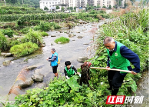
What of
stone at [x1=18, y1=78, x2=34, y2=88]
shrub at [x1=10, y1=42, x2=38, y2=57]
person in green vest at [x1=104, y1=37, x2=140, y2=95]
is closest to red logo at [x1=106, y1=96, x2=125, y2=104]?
person in green vest at [x1=104, y1=37, x2=140, y2=95]

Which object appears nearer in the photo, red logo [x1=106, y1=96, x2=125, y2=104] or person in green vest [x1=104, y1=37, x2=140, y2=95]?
person in green vest [x1=104, y1=37, x2=140, y2=95]

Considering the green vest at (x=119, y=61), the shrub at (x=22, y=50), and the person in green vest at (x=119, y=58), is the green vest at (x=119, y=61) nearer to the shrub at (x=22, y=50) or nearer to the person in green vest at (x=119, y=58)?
the person in green vest at (x=119, y=58)

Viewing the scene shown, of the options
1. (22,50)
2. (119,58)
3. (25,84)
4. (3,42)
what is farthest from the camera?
(3,42)

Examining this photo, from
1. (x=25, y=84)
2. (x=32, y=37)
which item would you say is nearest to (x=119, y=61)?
(x=25, y=84)

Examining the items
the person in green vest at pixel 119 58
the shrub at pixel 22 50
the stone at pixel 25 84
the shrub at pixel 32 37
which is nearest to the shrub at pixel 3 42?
the shrub at pixel 22 50

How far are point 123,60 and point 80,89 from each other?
1.45m

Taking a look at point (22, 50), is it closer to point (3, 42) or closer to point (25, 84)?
point (3, 42)

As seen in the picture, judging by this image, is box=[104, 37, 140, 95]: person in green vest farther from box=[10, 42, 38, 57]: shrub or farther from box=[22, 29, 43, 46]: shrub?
box=[22, 29, 43, 46]: shrub

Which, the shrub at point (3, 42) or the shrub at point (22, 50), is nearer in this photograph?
the shrub at point (22, 50)

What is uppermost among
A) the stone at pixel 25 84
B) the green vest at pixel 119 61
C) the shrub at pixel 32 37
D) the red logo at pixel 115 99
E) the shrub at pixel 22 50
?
the shrub at pixel 32 37

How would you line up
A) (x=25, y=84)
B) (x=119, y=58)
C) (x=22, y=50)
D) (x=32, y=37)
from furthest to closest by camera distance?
(x=32, y=37)
(x=22, y=50)
(x=25, y=84)
(x=119, y=58)

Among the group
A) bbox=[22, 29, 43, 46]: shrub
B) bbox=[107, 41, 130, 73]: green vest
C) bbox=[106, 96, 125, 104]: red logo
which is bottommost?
bbox=[106, 96, 125, 104]: red logo

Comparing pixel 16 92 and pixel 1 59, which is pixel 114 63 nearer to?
pixel 16 92

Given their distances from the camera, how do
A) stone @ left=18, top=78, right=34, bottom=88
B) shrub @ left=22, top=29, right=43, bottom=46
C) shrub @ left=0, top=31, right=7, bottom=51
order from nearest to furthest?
stone @ left=18, top=78, right=34, bottom=88
shrub @ left=0, top=31, right=7, bottom=51
shrub @ left=22, top=29, right=43, bottom=46
